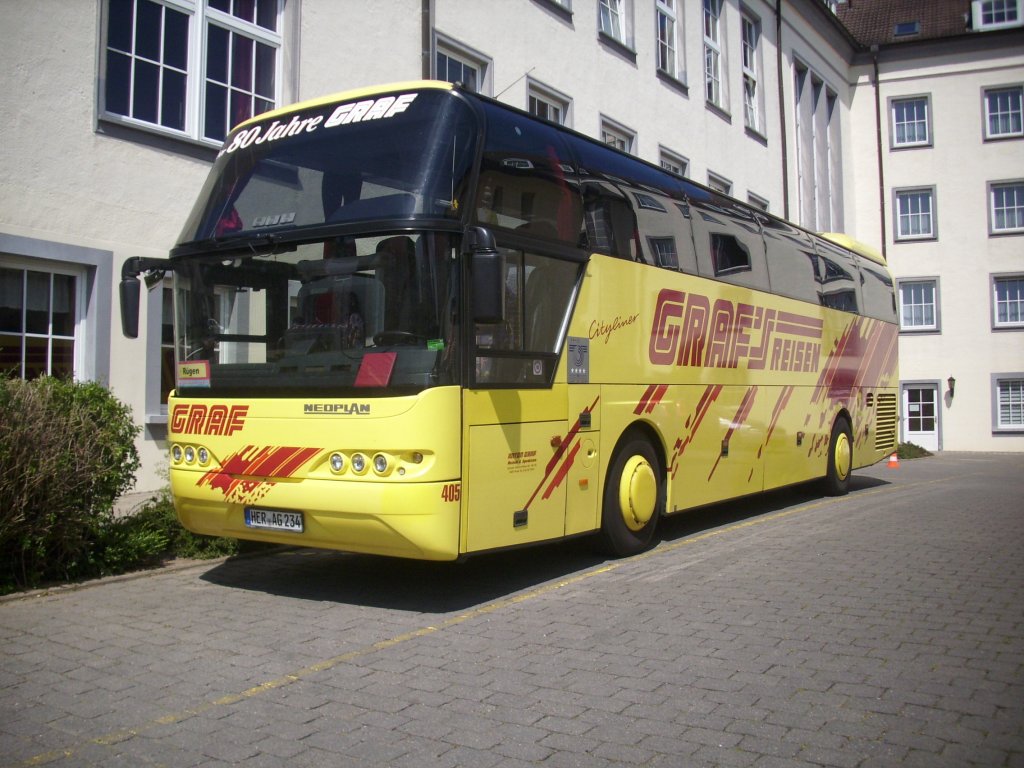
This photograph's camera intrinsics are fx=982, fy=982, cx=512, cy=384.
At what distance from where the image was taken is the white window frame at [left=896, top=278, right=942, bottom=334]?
36.5m

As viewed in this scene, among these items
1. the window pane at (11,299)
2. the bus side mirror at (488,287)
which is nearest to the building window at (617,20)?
the window pane at (11,299)

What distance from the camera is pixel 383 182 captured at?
6.68 m

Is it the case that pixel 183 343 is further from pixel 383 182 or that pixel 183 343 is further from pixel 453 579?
pixel 453 579

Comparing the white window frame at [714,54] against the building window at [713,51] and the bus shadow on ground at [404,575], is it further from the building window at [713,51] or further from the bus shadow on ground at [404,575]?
the bus shadow on ground at [404,575]

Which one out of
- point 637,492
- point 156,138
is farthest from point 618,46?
point 637,492

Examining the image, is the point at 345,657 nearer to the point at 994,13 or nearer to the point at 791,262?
the point at 791,262

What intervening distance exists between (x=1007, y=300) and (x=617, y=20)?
873 inches

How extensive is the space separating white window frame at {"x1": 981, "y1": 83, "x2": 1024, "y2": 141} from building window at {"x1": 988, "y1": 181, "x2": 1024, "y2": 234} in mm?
1929

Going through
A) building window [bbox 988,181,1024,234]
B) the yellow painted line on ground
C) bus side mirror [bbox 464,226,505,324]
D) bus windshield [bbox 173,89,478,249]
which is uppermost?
building window [bbox 988,181,1024,234]

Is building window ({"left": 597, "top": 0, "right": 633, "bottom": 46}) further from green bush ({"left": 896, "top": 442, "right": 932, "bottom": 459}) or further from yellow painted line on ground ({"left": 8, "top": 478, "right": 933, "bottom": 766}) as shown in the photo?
green bush ({"left": 896, "top": 442, "right": 932, "bottom": 459})

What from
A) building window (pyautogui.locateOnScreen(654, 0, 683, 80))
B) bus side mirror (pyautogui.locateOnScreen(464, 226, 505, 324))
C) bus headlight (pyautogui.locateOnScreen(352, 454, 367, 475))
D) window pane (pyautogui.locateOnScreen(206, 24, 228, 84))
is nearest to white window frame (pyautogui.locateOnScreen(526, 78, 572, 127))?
building window (pyautogui.locateOnScreen(654, 0, 683, 80))

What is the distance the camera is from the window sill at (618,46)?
65.6ft

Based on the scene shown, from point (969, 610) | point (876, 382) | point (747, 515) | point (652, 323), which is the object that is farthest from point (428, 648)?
point (876, 382)

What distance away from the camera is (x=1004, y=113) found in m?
36.8
